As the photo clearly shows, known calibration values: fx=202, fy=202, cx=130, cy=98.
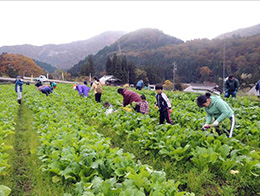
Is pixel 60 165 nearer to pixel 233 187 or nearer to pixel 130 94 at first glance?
pixel 233 187

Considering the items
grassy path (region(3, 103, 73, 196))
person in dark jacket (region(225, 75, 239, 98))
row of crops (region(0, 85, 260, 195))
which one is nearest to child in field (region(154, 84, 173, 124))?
row of crops (region(0, 85, 260, 195))

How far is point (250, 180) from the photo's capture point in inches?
142

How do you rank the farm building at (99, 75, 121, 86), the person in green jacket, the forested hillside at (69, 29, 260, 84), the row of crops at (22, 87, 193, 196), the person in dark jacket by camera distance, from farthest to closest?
the forested hillside at (69, 29, 260, 84)
the farm building at (99, 75, 121, 86)
the person in dark jacket
the person in green jacket
the row of crops at (22, 87, 193, 196)

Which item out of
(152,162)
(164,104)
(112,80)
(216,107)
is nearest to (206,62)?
(112,80)

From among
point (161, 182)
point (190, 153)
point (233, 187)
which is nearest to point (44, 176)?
point (161, 182)

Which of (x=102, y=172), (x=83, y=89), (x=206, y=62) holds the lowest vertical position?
(x=102, y=172)

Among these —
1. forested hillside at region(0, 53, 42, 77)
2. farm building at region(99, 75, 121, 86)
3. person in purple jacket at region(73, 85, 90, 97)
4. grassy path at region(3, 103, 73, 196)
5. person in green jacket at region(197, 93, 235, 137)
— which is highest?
forested hillside at region(0, 53, 42, 77)

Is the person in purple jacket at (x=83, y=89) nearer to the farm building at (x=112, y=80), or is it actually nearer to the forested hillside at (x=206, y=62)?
the farm building at (x=112, y=80)

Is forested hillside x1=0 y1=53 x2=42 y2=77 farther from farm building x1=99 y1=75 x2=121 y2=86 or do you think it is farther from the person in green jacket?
the person in green jacket

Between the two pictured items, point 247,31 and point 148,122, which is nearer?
point 148,122

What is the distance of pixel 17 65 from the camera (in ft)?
206

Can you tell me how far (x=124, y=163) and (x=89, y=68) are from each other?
198ft

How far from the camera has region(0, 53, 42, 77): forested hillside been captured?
197 ft

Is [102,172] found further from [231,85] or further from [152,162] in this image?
[231,85]
